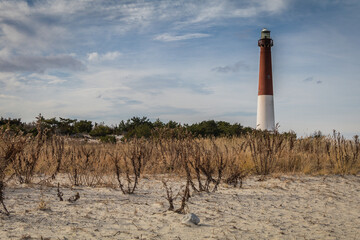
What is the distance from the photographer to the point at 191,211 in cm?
436

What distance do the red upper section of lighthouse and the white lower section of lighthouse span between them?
451 mm

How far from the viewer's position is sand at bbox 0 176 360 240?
11.8 feet

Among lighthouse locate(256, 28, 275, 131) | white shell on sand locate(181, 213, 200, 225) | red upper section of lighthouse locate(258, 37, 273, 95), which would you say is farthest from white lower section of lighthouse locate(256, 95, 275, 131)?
white shell on sand locate(181, 213, 200, 225)

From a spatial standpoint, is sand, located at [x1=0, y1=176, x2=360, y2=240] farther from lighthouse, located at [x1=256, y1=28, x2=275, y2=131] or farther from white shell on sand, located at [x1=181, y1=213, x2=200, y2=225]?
lighthouse, located at [x1=256, y1=28, x2=275, y2=131]

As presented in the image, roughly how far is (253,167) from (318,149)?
306 centimetres

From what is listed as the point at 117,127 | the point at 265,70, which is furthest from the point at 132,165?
the point at 265,70

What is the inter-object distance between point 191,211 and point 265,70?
21.5 meters

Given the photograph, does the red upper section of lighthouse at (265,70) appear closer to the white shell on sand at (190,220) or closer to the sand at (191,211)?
the sand at (191,211)

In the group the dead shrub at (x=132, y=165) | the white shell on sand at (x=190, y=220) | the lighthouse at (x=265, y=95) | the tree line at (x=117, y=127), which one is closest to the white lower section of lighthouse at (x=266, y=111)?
the lighthouse at (x=265, y=95)

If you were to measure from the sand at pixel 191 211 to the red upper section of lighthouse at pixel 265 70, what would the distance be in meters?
18.9

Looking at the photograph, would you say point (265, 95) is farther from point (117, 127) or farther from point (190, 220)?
point (190, 220)

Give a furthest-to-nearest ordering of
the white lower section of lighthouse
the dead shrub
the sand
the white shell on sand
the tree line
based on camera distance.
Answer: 1. the white lower section of lighthouse
2. the tree line
3. the dead shrub
4. the white shell on sand
5. the sand

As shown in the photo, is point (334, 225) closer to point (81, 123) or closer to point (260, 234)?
point (260, 234)

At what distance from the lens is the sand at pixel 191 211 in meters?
3.60
